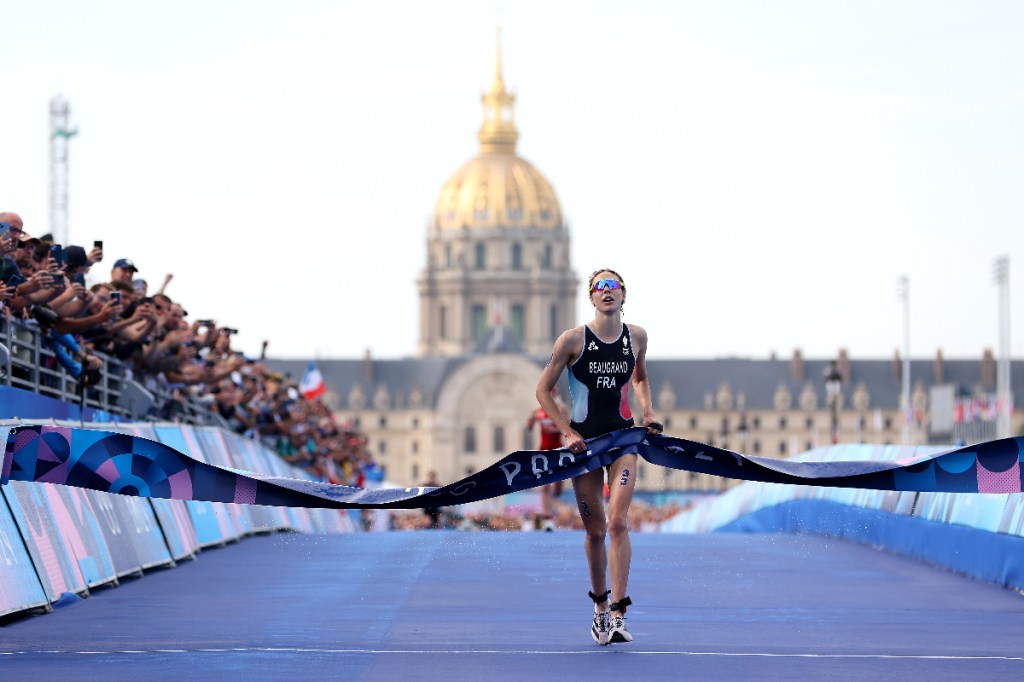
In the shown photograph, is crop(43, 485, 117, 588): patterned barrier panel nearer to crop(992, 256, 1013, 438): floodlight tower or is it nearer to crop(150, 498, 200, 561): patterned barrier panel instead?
crop(150, 498, 200, 561): patterned barrier panel

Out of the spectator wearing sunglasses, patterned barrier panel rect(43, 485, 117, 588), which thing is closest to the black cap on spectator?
patterned barrier panel rect(43, 485, 117, 588)

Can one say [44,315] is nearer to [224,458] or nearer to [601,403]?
[224,458]

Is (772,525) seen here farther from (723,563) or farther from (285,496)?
(285,496)

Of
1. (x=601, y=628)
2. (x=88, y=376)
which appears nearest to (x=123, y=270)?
(x=88, y=376)

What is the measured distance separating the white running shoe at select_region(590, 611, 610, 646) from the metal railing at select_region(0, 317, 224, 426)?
16.0 feet

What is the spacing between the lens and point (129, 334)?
2106cm

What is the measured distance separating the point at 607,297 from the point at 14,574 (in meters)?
3.64

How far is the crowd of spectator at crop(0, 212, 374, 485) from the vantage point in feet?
56.0

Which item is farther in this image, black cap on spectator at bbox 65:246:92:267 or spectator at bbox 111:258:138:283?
spectator at bbox 111:258:138:283

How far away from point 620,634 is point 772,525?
58.0 feet

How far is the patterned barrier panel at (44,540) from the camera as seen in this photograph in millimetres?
12734

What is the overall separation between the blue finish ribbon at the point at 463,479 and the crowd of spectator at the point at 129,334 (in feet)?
11.8

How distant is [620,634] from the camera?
36.5ft

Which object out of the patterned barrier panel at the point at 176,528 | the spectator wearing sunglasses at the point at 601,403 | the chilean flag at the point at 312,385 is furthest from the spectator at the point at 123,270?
the chilean flag at the point at 312,385
